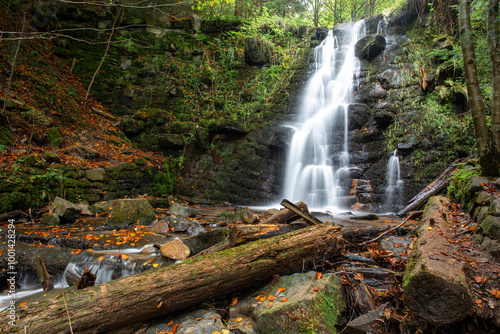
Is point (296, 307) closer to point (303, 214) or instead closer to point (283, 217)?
point (303, 214)

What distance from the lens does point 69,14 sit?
13.9 m

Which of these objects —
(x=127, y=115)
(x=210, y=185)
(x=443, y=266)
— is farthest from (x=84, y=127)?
(x=443, y=266)

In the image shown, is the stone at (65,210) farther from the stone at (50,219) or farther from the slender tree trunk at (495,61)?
the slender tree trunk at (495,61)

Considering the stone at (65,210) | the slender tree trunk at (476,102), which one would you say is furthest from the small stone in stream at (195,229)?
the slender tree trunk at (476,102)

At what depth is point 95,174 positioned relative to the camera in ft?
26.4

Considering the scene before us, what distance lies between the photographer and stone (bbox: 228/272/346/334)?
2289mm

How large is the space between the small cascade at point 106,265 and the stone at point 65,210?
2446 mm

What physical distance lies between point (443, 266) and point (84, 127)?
1216cm

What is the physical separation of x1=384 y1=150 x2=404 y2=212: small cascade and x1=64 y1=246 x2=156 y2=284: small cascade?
7.92 meters

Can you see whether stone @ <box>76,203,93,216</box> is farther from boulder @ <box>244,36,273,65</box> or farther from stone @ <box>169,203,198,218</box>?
boulder @ <box>244,36,273,65</box>

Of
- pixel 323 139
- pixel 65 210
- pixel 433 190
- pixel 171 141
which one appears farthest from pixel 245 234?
pixel 171 141

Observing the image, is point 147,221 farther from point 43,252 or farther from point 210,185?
point 210,185

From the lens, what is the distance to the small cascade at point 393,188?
8617mm

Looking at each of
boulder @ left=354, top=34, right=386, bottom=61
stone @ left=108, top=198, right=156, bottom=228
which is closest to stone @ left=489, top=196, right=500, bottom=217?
stone @ left=108, top=198, right=156, bottom=228
